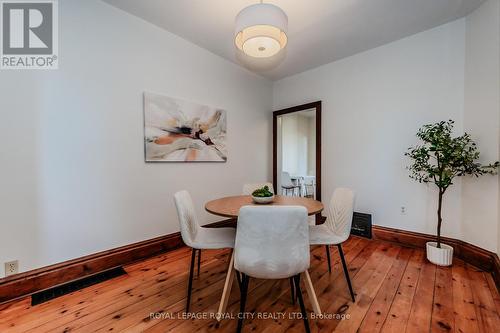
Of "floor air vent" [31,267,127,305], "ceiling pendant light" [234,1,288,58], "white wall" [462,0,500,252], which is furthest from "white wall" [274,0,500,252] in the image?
"floor air vent" [31,267,127,305]

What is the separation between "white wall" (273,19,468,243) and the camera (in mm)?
2535

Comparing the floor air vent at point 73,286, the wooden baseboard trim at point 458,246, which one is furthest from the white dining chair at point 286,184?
the floor air vent at point 73,286

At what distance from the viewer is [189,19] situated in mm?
2430

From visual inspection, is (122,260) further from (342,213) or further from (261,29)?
(261,29)

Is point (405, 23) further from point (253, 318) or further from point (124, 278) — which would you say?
point (124, 278)

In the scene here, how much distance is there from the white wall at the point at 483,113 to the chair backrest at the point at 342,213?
1.51 meters

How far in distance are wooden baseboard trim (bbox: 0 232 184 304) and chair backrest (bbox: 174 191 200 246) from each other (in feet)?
3.18

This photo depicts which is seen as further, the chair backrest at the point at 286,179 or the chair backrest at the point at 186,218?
the chair backrest at the point at 286,179

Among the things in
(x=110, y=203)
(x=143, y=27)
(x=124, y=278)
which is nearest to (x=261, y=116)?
(x=143, y=27)

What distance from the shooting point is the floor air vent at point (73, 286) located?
5.73ft

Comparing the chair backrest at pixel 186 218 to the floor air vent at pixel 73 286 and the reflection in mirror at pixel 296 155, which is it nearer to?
the floor air vent at pixel 73 286

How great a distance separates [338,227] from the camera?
6.25 ft

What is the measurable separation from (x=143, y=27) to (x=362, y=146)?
317cm

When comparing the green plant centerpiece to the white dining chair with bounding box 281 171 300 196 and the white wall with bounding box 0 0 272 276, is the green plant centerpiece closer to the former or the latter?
the white wall with bounding box 0 0 272 276
